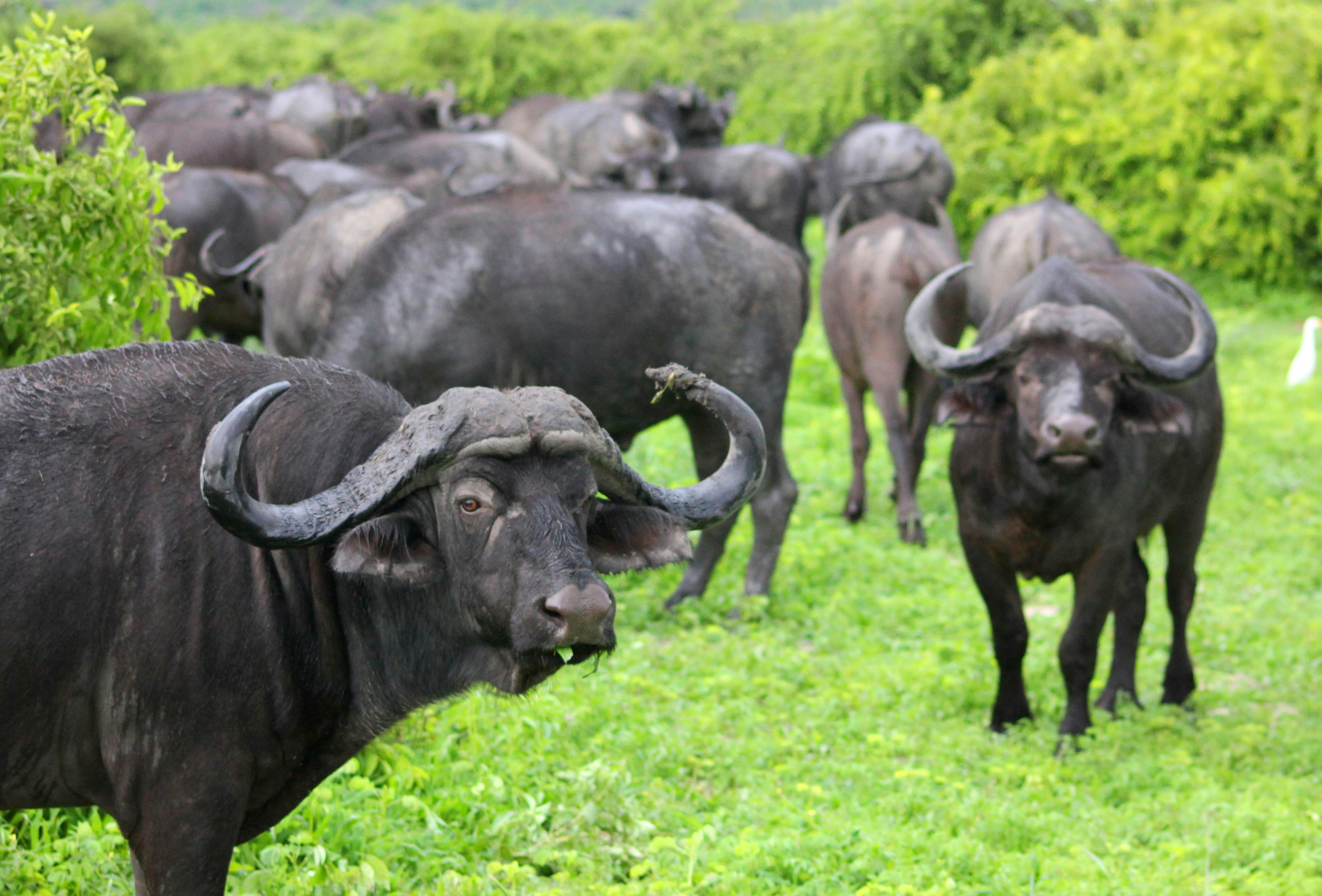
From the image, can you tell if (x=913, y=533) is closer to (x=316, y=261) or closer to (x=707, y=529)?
(x=707, y=529)

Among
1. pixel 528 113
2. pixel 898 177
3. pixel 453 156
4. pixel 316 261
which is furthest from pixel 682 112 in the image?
pixel 316 261

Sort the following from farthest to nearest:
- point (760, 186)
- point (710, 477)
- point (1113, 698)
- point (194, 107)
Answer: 1. point (194, 107)
2. point (760, 186)
3. point (1113, 698)
4. point (710, 477)

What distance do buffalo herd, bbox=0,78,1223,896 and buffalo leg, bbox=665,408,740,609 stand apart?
25 millimetres

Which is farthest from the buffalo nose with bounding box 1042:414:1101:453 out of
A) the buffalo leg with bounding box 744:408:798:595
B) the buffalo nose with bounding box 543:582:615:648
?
the buffalo nose with bounding box 543:582:615:648

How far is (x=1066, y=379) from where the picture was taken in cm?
555

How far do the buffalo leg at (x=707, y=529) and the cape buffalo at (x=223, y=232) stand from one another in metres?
4.08

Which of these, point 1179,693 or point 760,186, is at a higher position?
point 1179,693

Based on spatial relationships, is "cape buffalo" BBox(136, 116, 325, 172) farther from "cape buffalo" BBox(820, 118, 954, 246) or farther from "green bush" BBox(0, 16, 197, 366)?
"green bush" BBox(0, 16, 197, 366)

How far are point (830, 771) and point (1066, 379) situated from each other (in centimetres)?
178

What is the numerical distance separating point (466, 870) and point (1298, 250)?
1629 centimetres

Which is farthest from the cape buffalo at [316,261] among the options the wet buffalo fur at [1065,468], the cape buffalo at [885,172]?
the cape buffalo at [885,172]

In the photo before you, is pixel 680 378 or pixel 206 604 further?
pixel 680 378

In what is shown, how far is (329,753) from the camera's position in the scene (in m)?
3.27

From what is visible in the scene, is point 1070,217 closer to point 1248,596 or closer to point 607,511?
point 1248,596
